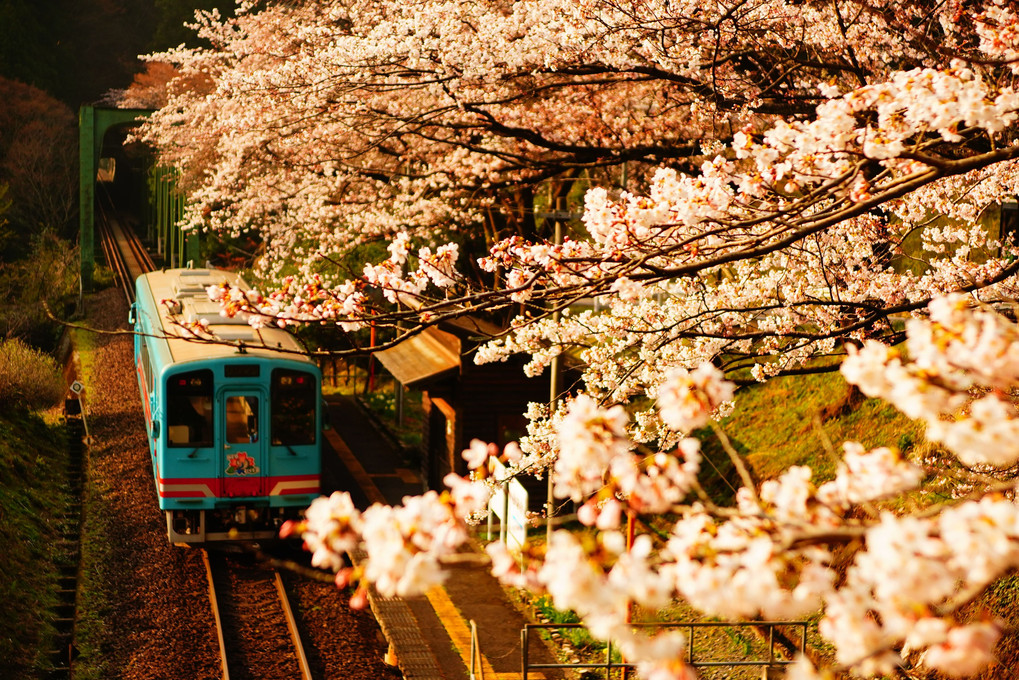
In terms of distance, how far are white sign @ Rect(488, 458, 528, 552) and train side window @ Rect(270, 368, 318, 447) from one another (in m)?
1.99

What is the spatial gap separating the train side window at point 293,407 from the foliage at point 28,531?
2663 mm

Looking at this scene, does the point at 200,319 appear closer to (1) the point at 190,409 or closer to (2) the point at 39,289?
(1) the point at 190,409

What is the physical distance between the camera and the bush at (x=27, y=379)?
50.9 ft

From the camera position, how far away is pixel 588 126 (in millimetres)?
10703

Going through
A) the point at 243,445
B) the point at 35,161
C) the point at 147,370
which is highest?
the point at 35,161

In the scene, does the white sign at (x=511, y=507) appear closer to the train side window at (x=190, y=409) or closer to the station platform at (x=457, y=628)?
the station platform at (x=457, y=628)

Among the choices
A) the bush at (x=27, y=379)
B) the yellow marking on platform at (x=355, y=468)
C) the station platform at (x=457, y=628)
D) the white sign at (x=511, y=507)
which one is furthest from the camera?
the bush at (x=27, y=379)

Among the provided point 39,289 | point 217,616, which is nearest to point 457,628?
point 217,616

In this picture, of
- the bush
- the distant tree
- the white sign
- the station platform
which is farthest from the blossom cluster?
the distant tree

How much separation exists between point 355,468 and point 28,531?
14.7 ft

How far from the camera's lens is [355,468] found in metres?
14.3

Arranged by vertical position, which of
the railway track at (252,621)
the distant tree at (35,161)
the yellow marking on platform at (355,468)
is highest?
the distant tree at (35,161)

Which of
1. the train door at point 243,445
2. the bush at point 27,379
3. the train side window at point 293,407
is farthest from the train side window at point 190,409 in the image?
the bush at point 27,379

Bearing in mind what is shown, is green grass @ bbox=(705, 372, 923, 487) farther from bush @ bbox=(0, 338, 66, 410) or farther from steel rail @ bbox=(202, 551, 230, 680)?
bush @ bbox=(0, 338, 66, 410)
